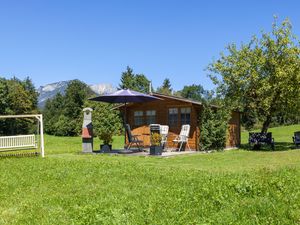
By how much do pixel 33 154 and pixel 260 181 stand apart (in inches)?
383

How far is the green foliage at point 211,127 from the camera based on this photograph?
16.7m

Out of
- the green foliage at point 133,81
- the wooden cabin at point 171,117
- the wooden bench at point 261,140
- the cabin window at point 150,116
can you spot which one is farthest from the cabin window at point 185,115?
the green foliage at point 133,81

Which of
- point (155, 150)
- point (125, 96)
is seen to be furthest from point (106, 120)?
point (155, 150)

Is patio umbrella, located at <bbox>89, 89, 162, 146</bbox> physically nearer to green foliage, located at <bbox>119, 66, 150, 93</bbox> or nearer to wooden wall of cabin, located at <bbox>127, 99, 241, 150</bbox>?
wooden wall of cabin, located at <bbox>127, 99, 241, 150</bbox>

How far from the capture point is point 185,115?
17.5m

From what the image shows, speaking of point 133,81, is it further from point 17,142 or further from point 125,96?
point 17,142

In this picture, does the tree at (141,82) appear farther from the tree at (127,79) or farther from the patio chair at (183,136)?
the patio chair at (183,136)

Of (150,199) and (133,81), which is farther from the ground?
(133,81)

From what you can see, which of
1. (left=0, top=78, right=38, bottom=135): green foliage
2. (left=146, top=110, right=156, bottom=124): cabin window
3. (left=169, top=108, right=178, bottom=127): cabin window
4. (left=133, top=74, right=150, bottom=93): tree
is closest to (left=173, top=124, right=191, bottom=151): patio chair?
(left=169, top=108, right=178, bottom=127): cabin window

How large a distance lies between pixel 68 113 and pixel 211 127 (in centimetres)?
3670

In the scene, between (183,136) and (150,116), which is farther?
(150,116)

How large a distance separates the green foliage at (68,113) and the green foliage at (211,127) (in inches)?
1220

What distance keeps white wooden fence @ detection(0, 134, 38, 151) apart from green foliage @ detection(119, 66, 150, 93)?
49.0 metres

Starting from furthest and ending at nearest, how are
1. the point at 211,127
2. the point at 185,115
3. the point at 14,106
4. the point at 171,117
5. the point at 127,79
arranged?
the point at 127,79
the point at 14,106
the point at 171,117
the point at 185,115
the point at 211,127
